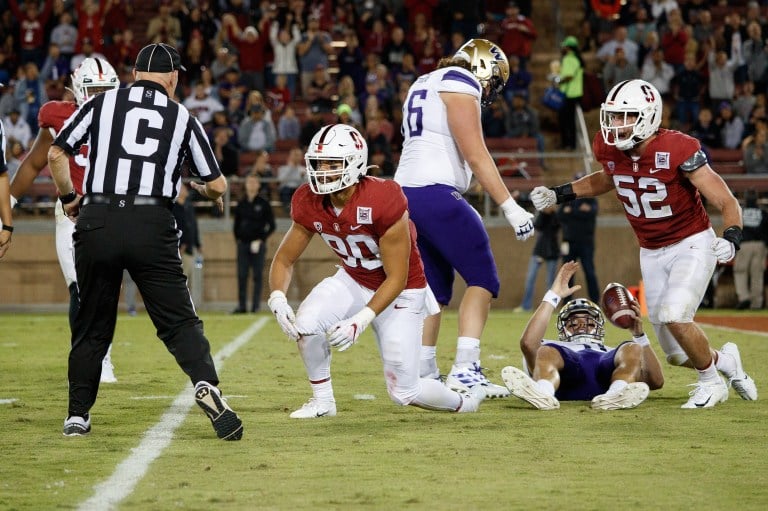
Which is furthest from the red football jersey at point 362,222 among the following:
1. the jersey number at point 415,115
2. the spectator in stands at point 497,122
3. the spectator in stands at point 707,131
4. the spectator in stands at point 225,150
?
the spectator in stands at point 707,131

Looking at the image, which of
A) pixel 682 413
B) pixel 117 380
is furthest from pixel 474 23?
pixel 682 413

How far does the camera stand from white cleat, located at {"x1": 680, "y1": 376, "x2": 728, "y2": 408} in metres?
6.95

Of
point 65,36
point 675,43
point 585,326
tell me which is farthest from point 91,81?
point 675,43

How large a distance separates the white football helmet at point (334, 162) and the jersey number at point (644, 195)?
183 centimetres

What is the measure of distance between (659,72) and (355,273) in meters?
13.7

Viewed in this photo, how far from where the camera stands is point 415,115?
7.30 metres

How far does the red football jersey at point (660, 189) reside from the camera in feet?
23.0

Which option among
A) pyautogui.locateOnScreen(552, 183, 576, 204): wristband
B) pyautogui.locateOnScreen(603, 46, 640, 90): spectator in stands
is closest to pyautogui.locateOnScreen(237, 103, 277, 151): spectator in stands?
pyautogui.locateOnScreen(603, 46, 640, 90): spectator in stands

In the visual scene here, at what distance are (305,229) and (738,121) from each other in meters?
13.7

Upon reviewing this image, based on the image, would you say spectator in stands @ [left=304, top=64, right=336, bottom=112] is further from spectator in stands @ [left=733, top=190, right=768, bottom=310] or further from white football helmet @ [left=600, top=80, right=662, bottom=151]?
white football helmet @ [left=600, top=80, right=662, bottom=151]

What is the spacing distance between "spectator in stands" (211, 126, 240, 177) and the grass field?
929 centimetres

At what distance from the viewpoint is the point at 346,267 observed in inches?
255

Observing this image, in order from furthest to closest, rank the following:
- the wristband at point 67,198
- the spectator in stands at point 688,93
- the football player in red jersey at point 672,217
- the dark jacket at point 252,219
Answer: the spectator in stands at point 688,93, the dark jacket at point 252,219, the football player in red jersey at point 672,217, the wristband at point 67,198

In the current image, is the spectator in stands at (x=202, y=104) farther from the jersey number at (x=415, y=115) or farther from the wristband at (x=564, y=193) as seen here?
the wristband at (x=564, y=193)
